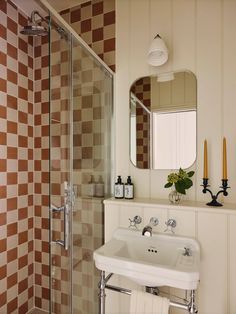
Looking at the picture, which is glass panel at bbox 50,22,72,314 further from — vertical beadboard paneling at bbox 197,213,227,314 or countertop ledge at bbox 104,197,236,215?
vertical beadboard paneling at bbox 197,213,227,314

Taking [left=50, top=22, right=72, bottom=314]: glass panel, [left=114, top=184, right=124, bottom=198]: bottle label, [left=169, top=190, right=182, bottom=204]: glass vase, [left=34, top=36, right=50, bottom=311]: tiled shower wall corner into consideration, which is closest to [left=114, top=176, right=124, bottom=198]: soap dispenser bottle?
[left=114, top=184, right=124, bottom=198]: bottle label

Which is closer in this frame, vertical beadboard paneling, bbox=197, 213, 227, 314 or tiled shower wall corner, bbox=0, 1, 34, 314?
vertical beadboard paneling, bbox=197, 213, 227, 314

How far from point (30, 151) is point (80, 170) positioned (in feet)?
2.86

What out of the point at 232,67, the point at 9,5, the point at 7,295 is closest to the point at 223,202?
the point at 232,67

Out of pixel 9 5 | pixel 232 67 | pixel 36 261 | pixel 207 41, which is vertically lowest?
pixel 36 261

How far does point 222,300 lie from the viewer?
1.18 metres

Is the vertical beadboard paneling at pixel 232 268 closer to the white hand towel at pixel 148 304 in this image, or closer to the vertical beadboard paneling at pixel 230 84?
the vertical beadboard paneling at pixel 230 84

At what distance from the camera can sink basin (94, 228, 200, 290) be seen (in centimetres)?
93

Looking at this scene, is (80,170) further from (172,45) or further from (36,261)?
(36,261)

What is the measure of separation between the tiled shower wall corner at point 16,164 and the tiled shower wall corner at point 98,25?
0.47 metres

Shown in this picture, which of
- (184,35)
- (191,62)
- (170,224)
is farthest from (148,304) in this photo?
(184,35)

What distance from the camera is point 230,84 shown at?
1.34 meters

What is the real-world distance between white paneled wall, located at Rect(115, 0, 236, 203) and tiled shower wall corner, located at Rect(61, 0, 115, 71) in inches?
2.4

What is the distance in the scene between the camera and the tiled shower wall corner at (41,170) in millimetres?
1904
